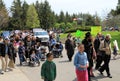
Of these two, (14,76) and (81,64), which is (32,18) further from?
(81,64)

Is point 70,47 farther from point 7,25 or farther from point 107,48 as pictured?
point 7,25

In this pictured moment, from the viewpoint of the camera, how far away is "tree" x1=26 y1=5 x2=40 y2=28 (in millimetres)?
108125

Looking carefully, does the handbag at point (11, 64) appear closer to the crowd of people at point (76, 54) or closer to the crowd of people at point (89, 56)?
the crowd of people at point (76, 54)

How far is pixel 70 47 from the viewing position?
21.6m

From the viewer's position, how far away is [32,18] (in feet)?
357

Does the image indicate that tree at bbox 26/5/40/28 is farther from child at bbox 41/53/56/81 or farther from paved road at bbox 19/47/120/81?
child at bbox 41/53/56/81

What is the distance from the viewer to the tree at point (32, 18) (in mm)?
108125

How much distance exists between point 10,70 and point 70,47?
16.8 feet

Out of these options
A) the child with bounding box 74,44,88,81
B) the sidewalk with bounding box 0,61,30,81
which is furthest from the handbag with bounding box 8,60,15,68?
the child with bounding box 74,44,88,81

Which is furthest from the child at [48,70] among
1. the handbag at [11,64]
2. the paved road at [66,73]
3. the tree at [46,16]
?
the tree at [46,16]

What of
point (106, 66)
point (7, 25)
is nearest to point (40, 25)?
point (7, 25)

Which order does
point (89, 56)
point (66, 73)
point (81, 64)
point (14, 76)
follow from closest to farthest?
point (81, 64), point (89, 56), point (14, 76), point (66, 73)

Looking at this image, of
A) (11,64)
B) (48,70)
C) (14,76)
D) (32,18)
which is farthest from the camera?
(32,18)

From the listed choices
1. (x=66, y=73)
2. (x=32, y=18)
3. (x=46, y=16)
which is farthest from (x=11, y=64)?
(x=32, y=18)
